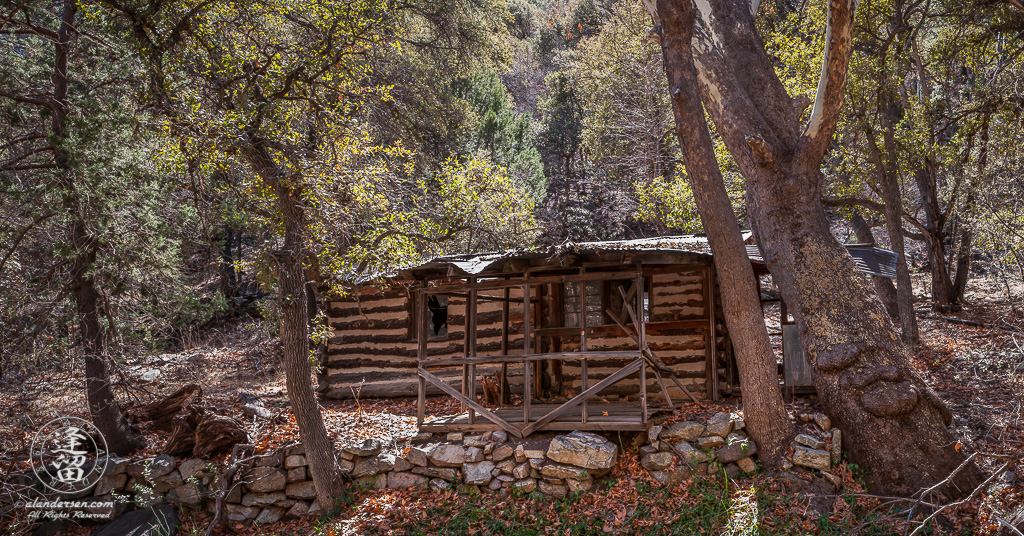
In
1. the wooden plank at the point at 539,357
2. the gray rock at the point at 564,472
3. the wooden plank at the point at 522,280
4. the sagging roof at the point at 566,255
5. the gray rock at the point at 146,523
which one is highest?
the sagging roof at the point at 566,255

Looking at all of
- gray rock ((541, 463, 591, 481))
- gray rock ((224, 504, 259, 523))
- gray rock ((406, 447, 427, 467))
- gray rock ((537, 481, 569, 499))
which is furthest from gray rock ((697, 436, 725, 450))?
gray rock ((224, 504, 259, 523))

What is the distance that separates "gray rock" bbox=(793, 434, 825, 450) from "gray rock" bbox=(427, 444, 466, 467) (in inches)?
181

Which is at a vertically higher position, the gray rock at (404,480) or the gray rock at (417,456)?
the gray rock at (417,456)

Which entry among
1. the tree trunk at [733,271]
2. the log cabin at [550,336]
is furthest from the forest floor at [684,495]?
the log cabin at [550,336]

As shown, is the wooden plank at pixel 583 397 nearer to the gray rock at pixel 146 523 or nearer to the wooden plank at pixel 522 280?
the wooden plank at pixel 522 280

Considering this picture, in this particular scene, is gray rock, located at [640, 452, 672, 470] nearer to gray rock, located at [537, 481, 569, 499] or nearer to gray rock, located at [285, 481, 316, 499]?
gray rock, located at [537, 481, 569, 499]

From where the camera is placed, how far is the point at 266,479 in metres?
9.27

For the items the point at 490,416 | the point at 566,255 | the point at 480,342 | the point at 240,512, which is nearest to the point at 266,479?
the point at 240,512

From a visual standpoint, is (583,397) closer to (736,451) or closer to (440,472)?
(736,451)

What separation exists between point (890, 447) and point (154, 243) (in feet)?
34.9

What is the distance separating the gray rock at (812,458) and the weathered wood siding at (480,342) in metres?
3.24

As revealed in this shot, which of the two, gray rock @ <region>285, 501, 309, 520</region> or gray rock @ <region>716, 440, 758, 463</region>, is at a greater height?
gray rock @ <region>716, 440, 758, 463</region>

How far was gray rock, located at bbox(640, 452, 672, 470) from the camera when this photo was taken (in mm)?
8328

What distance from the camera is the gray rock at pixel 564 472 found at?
838 centimetres
